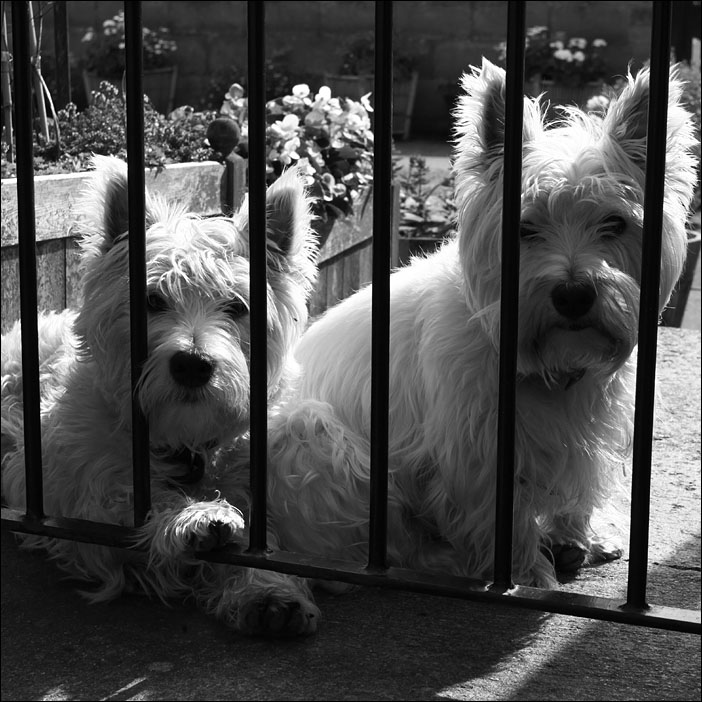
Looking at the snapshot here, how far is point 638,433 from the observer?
1.93m

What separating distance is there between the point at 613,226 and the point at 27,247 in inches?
57.3

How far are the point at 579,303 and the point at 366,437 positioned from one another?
0.82 metres

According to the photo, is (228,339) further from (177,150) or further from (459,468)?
(177,150)

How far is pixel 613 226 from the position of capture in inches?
105

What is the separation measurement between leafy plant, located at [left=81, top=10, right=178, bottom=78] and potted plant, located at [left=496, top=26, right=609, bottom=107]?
5.30m

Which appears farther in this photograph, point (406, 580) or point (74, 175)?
point (74, 175)

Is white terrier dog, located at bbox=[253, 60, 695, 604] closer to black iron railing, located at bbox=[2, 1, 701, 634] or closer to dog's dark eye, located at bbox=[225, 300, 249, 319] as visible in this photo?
dog's dark eye, located at bbox=[225, 300, 249, 319]

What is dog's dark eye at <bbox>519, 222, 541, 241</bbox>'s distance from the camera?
105 inches

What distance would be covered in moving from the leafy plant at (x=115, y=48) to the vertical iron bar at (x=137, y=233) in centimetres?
1335

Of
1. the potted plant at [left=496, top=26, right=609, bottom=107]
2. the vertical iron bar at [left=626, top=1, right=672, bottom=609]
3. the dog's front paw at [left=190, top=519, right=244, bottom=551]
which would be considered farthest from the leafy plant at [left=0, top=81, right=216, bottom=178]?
the potted plant at [left=496, top=26, right=609, bottom=107]

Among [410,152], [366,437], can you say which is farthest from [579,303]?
[410,152]

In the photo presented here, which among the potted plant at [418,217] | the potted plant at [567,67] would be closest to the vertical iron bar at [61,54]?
the potted plant at [418,217]

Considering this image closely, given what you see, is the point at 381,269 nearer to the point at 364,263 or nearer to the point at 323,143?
the point at 323,143

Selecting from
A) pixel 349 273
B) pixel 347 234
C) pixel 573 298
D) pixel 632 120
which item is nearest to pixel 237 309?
pixel 573 298
